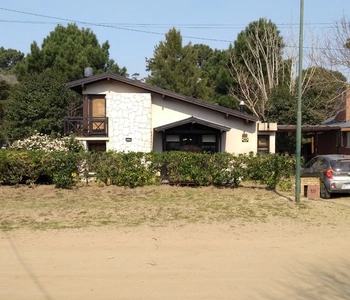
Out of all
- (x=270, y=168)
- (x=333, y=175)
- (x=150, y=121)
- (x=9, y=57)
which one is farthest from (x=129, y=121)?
(x=9, y=57)

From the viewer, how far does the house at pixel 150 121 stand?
20484mm

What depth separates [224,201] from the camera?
12.4 meters

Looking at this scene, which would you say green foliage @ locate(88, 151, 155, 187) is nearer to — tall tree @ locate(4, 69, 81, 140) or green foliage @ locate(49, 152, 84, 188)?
green foliage @ locate(49, 152, 84, 188)

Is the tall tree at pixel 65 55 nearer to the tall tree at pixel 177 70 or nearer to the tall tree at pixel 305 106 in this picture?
the tall tree at pixel 177 70

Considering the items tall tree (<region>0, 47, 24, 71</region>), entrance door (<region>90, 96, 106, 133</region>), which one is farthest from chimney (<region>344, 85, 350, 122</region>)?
tall tree (<region>0, 47, 24, 71</region>)

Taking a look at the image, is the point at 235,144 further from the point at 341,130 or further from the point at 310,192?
the point at 341,130

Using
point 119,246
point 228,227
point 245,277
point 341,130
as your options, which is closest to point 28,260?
point 119,246

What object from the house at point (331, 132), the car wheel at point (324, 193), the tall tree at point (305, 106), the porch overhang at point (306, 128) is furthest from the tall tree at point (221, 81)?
the car wheel at point (324, 193)

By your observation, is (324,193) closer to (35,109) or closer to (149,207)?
(149,207)

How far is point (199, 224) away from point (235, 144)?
39.0 feet

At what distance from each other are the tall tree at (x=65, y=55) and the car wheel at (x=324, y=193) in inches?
823

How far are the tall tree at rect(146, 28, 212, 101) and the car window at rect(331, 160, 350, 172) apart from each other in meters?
23.2

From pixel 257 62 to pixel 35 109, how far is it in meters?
19.7

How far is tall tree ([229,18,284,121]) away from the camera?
3628 centimetres
